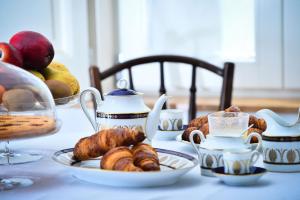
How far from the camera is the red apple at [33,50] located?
1079 mm

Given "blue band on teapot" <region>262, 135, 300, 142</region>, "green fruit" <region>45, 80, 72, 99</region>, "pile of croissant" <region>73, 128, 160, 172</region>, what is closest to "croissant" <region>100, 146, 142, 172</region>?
"pile of croissant" <region>73, 128, 160, 172</region>

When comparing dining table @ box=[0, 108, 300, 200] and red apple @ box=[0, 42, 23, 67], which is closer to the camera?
dining table @ box=[0, 108, 300, 200]

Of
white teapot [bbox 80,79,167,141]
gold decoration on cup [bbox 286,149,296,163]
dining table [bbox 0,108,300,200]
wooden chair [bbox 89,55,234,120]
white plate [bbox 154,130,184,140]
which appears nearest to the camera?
dining table [bbox 0,108,300,200]

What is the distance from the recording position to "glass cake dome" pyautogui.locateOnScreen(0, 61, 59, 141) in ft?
2.58

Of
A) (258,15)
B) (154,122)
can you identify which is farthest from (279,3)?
(154,122)

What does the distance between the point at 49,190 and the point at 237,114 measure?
11.5 inches

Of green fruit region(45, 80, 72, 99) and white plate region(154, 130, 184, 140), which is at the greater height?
green fruit region(45, 80, 72, 99)

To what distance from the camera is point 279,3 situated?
6.75 feet

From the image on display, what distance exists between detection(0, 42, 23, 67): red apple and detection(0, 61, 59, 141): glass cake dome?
167 millimetres

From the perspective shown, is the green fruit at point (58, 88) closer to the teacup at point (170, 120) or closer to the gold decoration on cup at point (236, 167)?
the teacup at point (170, 120)

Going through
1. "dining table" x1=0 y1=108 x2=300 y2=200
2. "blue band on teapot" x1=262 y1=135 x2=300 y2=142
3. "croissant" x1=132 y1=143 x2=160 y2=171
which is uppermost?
"blue band on teapot" x1=262 y1=135 x2=300 y2=142

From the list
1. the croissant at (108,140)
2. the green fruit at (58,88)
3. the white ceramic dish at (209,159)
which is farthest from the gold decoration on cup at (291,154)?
the green fruit at (58,88)

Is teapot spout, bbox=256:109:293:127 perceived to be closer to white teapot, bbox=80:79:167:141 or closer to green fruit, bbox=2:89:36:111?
white teapot, bbox=80:79:167:141

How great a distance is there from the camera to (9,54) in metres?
1.03
